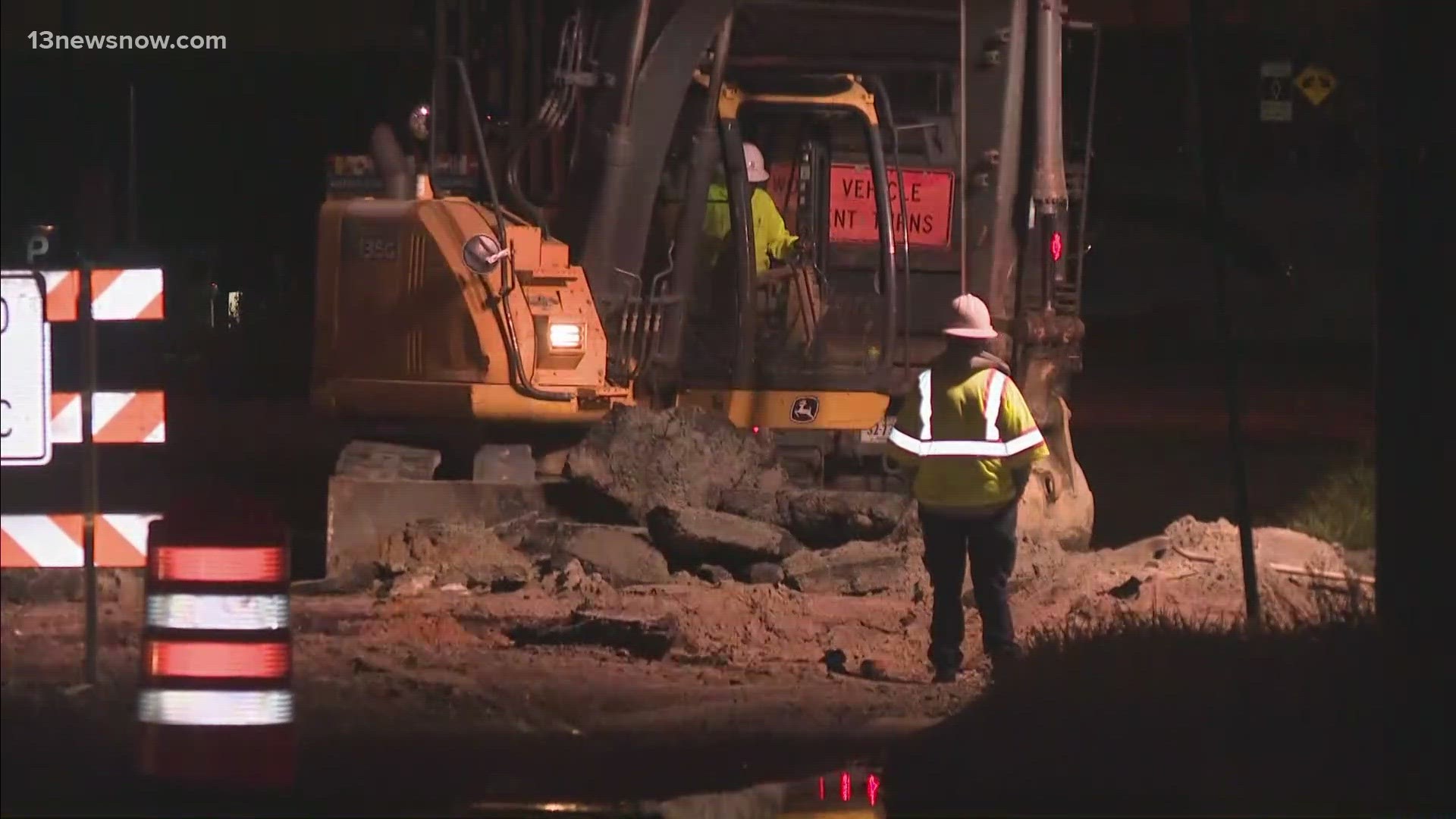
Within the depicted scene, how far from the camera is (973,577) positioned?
9.95 metres

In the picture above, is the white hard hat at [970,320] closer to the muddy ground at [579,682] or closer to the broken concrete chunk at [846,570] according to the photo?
the muddy ground at [579,682]

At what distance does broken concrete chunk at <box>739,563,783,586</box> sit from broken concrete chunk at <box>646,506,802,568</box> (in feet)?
0.22

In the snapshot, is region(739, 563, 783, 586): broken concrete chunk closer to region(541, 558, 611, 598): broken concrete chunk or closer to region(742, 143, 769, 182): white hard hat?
region(541, 558, 611, 598): broken concrete chunk

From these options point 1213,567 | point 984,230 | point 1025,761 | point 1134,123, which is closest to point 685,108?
point 984,230

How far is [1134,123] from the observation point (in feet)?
124

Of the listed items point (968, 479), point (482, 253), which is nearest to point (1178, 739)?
point (968, 479)

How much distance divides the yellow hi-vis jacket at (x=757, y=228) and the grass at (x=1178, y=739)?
551 cm

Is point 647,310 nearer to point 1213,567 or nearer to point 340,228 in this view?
point 340,228

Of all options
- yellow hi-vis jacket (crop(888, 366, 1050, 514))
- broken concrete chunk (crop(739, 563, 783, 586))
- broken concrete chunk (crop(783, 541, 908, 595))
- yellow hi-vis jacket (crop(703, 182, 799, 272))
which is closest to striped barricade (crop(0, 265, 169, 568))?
yellow hi-vis jacket (crop(888, 366, 1050, 514))

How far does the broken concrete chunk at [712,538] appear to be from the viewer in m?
12.2

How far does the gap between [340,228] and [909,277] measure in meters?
3.42

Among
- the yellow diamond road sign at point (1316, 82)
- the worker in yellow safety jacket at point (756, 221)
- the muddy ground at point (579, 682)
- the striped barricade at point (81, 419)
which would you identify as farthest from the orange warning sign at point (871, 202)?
the yellow diamond road sign at point (1316, 82)

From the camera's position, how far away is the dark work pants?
9.84m

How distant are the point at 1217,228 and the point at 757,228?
17.9ft
